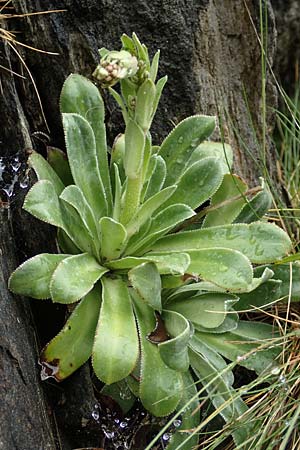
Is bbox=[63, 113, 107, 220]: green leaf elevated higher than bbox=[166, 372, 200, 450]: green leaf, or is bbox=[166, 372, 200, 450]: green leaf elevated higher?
bbox=[63, 113, 107, 220]: green leaf

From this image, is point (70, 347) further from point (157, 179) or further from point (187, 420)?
point (157, 179)

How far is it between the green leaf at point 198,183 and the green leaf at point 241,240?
0.10 meters

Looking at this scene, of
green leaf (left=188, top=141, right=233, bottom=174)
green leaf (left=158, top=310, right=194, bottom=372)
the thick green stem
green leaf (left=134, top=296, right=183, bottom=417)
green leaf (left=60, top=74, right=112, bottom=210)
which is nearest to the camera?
green leaf (left=158, top=310, right=194, bottom=372)

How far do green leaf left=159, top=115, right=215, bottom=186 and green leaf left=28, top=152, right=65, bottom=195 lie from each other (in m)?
0.34

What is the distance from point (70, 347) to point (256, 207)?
0.69 meters

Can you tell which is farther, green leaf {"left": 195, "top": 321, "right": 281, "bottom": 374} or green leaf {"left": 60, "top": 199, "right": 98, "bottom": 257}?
green leaf {"left": 195, "top": 321, "right": 281, "bottom": 374}

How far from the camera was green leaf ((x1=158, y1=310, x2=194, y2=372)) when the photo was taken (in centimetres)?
162

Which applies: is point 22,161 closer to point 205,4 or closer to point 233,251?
point 233,251

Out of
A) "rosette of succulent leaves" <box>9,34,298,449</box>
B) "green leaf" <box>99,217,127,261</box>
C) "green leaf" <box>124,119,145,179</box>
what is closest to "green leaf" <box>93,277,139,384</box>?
"rosette of succulent leaves" <box>9,34,298,449</box>

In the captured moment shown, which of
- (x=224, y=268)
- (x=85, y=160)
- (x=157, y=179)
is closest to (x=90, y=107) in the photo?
(x=85, y=160)

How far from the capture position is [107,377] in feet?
5.45

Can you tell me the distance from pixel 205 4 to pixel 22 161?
778 mm

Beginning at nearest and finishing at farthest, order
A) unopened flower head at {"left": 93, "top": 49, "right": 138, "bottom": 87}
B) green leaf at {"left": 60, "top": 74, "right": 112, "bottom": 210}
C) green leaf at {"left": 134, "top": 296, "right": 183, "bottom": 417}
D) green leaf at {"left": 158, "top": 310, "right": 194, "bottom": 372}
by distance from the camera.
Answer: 1. unopened flower head at {"left": 93, "top": 49, "right": 138, "bottom": 87}
2. green leaf at {"left": 158, "top": 310, "right": 194, "bottom": 372}
3. green leaf at {"left": 134, "top": 296, "right": 183, "bottom": 417}
4. green leaf at {"left": 60, "top": 74, "right": 112, "bottom": 210}

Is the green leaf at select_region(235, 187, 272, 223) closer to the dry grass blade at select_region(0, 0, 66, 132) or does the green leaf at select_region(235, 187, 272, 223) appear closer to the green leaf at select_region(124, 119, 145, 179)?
the green leaf at select_region(124, 119, 145, 179)
